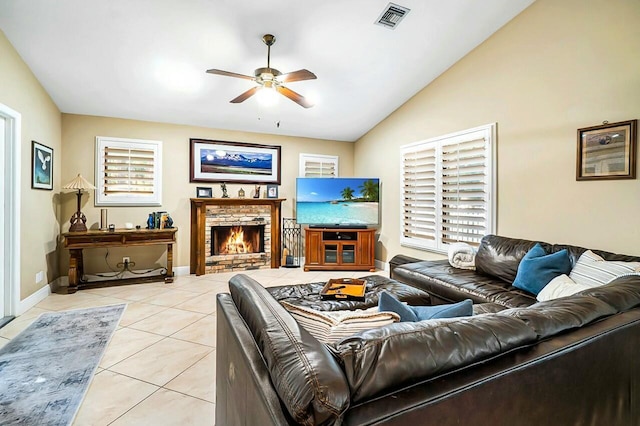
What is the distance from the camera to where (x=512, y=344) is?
98 cm

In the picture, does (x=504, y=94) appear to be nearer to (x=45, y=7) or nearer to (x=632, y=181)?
(x=632, y=181)

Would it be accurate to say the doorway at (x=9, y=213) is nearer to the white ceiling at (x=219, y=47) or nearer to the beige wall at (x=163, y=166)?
the white ceiling at (x=219, y=47)

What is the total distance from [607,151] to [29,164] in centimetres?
587

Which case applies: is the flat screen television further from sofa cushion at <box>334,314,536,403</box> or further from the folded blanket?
sofa cushion at <box>334,314,536,403</box>

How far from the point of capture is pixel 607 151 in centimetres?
265

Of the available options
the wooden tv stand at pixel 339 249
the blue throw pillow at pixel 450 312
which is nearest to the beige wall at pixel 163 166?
the wooden tv stand at pixel 339 249

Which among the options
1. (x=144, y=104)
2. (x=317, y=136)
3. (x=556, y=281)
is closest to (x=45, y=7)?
(x=144, y=104)

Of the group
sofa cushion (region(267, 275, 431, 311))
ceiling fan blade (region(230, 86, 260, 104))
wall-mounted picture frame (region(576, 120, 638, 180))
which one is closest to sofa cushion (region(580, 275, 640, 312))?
sofa cushion (region(267, 275, 431, 311))

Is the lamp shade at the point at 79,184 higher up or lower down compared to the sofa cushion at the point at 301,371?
higher up

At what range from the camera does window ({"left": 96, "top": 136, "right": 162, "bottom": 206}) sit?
181 inches

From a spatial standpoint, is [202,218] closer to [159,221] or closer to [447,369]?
[159,221]

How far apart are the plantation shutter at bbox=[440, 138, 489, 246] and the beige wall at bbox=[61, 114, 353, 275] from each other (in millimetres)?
2829

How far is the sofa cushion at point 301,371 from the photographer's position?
0.69 m

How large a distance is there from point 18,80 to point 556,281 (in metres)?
5.48
